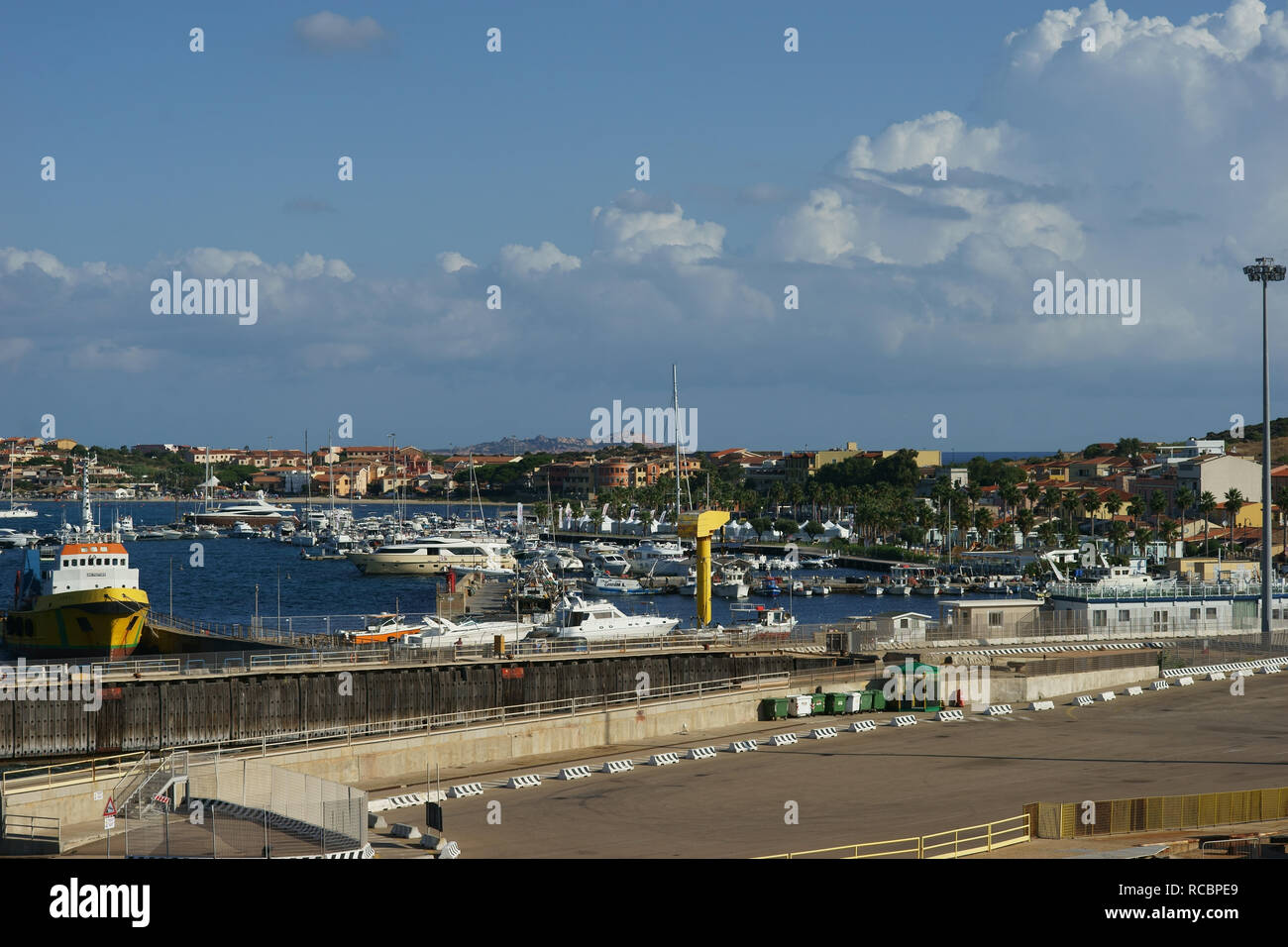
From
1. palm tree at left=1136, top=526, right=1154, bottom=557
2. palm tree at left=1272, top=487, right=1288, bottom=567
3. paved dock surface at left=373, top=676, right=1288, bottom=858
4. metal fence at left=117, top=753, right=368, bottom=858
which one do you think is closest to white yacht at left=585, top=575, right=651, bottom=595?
palm tree at left=1136, top=526, right=1154, bottom=557

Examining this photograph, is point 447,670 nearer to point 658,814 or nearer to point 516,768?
point 516,768

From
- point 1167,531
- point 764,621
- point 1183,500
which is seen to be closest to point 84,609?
point 764,621

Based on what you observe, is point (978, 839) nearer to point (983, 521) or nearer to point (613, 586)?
point (613, 586)

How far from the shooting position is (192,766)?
3178 cm

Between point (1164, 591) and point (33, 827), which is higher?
point (1164, 591)

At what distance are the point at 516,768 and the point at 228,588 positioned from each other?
9768cm

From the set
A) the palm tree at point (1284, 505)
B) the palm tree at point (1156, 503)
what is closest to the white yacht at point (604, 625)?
the palm tree at point (1284, 505)

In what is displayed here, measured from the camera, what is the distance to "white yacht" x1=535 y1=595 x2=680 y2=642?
2953 inches

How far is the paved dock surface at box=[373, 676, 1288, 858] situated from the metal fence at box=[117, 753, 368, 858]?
10.0 ft

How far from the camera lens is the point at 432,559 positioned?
148 m

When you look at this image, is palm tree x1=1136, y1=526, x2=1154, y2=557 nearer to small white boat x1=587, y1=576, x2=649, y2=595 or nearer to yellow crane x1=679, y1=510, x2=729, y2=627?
small white boat x1=587, y1=576, x2=649, y2=595

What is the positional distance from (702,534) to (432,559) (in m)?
88.5

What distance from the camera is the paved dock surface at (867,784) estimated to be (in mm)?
30406

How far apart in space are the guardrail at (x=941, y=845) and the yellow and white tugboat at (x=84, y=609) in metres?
52.8
